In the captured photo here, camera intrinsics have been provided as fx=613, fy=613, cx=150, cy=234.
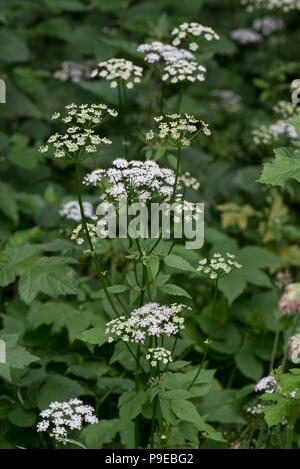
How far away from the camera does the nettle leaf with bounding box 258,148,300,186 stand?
10.0ft

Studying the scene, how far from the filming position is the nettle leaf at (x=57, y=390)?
375 centimetres

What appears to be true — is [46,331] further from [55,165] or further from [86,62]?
[86,62]

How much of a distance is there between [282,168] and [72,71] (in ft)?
13.7

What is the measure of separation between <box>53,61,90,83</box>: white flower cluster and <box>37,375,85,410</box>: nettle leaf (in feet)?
12.5

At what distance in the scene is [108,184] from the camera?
3141 mm

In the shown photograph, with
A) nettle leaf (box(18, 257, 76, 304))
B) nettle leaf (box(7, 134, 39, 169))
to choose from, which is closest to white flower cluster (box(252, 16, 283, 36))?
nettle leaf (box(7, 134, 39, 169))

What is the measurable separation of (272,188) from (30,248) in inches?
75.1

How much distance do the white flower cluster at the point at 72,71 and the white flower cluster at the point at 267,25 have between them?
2236mm

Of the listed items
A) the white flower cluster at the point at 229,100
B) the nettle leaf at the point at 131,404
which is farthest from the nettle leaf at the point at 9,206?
the white flower cluster at the point at 229,100

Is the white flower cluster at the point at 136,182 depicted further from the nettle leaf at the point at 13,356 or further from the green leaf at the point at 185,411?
the green leaf at the point at 185,411

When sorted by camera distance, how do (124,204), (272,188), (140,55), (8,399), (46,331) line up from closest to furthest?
(124,204), (8,399), (46,331), (272,188), (140,55)

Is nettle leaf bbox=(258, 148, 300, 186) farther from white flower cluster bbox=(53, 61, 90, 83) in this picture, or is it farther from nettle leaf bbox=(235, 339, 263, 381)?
white flower cluster bbox=(53, 61, 90, 83)
